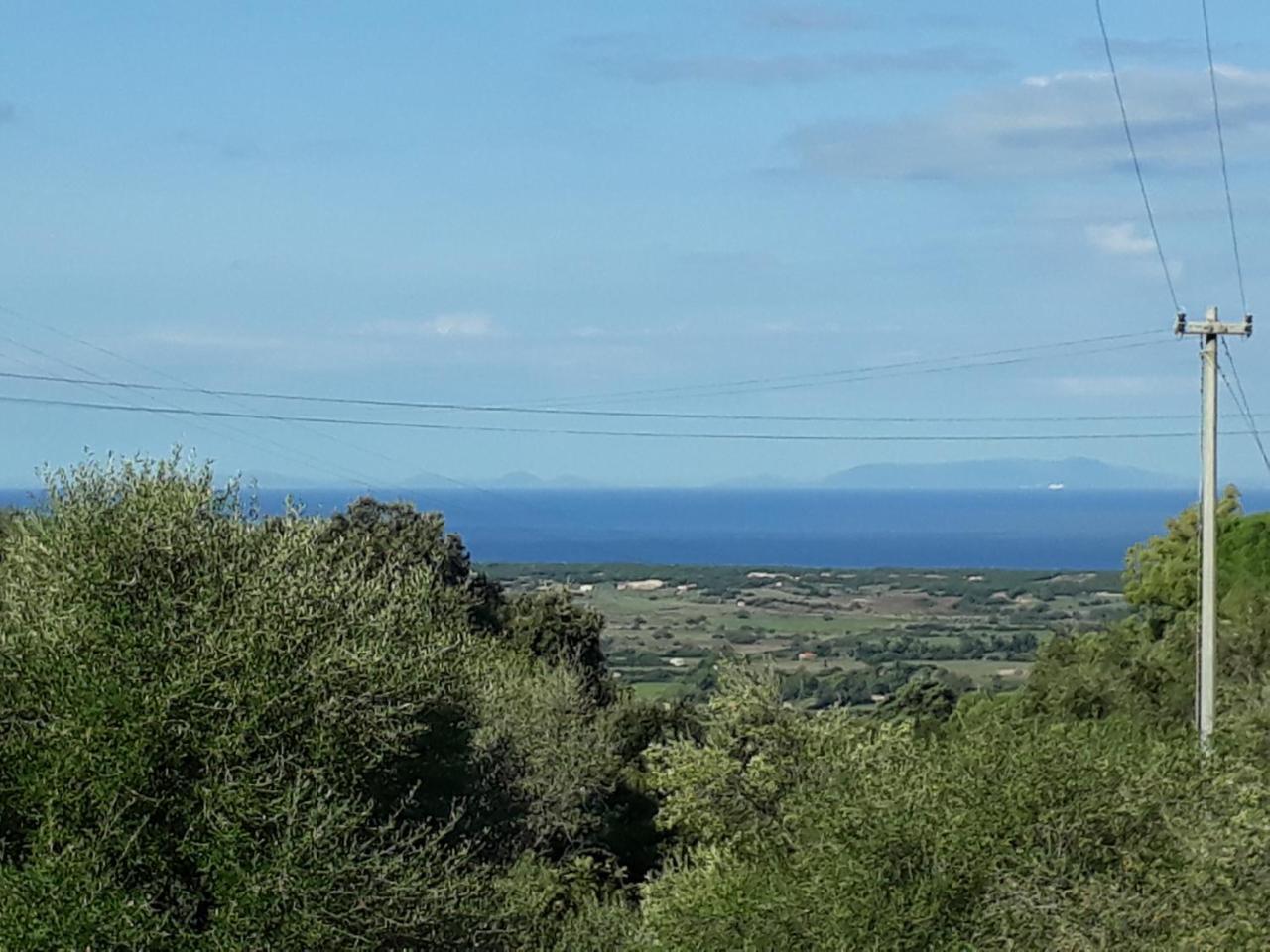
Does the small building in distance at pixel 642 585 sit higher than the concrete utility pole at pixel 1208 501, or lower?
lower

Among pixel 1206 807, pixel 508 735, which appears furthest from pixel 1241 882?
pixel 508 735

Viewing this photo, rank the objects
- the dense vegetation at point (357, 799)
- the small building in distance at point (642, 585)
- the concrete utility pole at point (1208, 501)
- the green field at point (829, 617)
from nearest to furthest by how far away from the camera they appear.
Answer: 1. the dense vegetation at point (357, 799)
2. the concrete utility pole at point (1208, 501)
3. the green field at point (829, 617)
4. the small building in distance at point (642, 585)

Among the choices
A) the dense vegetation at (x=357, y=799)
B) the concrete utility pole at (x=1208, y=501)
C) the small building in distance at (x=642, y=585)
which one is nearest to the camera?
the dense vegetation at (x=357, y=799)

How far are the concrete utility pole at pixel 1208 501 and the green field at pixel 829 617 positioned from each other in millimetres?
50821

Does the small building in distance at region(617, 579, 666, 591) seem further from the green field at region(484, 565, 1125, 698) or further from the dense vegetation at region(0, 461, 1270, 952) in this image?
the dense vegetation at region(0, 461, 1270, 952)

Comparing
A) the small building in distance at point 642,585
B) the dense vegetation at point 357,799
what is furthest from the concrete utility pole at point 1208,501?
the small building in distance at point 642,585

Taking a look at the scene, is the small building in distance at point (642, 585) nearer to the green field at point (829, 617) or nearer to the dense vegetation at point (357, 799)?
the green field at point (829, 617)

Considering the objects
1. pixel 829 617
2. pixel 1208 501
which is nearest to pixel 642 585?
pixel 829 617

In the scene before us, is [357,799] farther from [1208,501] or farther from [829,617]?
[829,617]

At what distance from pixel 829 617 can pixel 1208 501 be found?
113852 millimetres

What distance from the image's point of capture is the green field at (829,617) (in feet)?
308

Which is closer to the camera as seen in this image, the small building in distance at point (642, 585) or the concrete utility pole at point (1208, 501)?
the concrete utility pole at point (1208, 501)

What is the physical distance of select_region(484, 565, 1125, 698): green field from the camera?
93.9 metres

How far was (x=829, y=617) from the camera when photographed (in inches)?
5256
